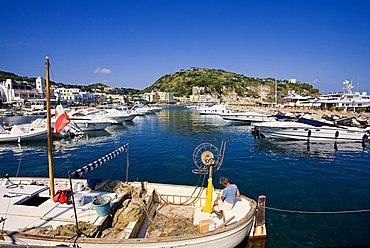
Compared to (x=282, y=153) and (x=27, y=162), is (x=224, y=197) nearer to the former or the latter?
(x=282, y=153)

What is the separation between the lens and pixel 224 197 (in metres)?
8.53

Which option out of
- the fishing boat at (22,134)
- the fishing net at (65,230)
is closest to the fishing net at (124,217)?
the fishing net at (65,230)

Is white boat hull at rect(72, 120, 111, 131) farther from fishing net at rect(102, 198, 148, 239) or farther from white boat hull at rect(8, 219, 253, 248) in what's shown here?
white boat hull at rect(8, 219, 253, 248)

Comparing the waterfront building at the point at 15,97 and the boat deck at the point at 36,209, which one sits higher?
the waterfront building at the point at 15,97

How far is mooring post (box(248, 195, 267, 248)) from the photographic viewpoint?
25.9 feet

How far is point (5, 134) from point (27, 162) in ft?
43.8

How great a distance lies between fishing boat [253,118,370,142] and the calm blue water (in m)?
1.84

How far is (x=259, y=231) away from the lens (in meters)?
7.93

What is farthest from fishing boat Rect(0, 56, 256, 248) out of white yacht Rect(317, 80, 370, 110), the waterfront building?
the waterfront building

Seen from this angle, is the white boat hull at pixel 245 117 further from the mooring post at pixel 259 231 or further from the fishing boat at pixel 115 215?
the mooring post at pixel 259 231

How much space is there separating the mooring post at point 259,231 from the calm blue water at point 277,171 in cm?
121

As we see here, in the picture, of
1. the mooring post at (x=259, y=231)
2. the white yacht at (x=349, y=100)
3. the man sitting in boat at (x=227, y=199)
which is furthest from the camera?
the white yacht at (x=349, y=100)

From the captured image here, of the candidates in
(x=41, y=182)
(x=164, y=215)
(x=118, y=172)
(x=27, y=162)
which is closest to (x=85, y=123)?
(x=27, y=162)

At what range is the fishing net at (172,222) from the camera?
7.90m
